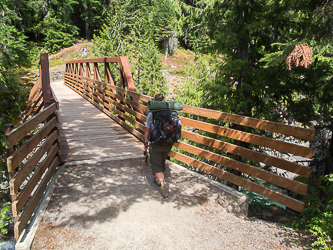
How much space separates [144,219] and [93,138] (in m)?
3.79

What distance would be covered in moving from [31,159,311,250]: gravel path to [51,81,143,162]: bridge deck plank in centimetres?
102

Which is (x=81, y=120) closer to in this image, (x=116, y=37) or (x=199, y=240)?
(x=199, y=240)

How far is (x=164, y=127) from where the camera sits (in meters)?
4.12

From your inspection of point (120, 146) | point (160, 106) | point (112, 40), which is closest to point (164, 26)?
point (112, 40)

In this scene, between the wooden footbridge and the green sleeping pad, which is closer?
the wooden footbridge

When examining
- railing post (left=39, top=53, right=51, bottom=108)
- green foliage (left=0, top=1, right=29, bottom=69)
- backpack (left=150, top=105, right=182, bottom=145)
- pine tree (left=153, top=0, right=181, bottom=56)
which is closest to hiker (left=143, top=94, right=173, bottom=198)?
backpack (left=150, top=105, right=182, bottom=145)

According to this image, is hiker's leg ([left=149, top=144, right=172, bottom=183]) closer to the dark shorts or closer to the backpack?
the dark shorts

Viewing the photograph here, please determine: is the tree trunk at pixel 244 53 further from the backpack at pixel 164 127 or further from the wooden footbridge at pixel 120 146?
the backpack at pixel 164 127

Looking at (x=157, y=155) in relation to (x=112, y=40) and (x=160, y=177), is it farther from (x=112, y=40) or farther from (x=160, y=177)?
(x=112, y=40)

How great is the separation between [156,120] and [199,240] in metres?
1.90

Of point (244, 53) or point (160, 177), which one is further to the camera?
point (244, 53)

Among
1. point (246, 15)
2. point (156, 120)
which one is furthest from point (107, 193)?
point (246, 15)

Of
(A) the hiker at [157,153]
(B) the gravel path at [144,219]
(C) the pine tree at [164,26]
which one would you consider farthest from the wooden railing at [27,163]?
(C) the pine tree at [164,26]

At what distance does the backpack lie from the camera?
162 inches
